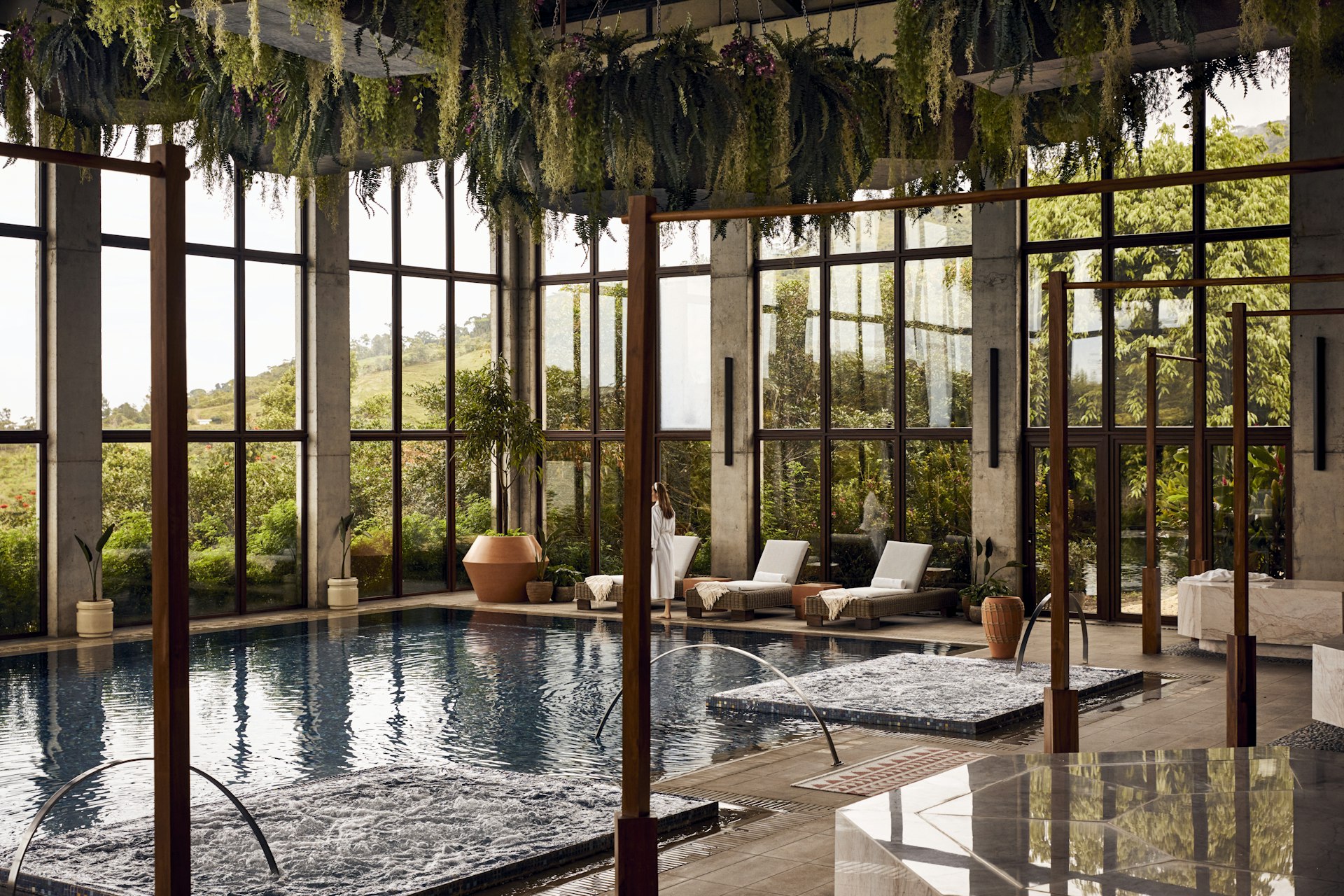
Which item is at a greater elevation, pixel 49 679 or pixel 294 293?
pixel 294 293

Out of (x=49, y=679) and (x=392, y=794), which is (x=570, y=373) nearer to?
(x=49, y=679)

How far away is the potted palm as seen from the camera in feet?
58.9

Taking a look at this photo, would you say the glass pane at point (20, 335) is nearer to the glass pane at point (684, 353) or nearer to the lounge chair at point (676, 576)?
the lounge chair at point (676, 576)

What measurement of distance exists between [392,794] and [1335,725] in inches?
237

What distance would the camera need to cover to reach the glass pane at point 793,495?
1719 cm

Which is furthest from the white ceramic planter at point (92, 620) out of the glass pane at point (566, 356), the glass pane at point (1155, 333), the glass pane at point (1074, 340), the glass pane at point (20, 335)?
the glass pane at point (1155, 333)

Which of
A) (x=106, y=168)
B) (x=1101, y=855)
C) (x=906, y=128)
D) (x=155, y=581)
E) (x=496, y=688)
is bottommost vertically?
(x=496, y=688)

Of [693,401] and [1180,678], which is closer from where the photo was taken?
[1180,678]

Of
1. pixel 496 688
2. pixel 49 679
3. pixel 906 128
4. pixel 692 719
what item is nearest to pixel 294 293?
pixel 49 679

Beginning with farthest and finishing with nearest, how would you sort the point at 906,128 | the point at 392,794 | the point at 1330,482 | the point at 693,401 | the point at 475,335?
the point at 475,335 → the point at 693,401 → the point at 1330,482 → the point at 906,128 → the point at 392,794

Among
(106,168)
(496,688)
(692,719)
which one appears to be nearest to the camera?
(106,168)

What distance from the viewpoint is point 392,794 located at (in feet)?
23.5

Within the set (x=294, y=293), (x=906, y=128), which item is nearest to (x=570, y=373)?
(x=294, y=293)

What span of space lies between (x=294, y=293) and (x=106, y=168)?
14166 mm
